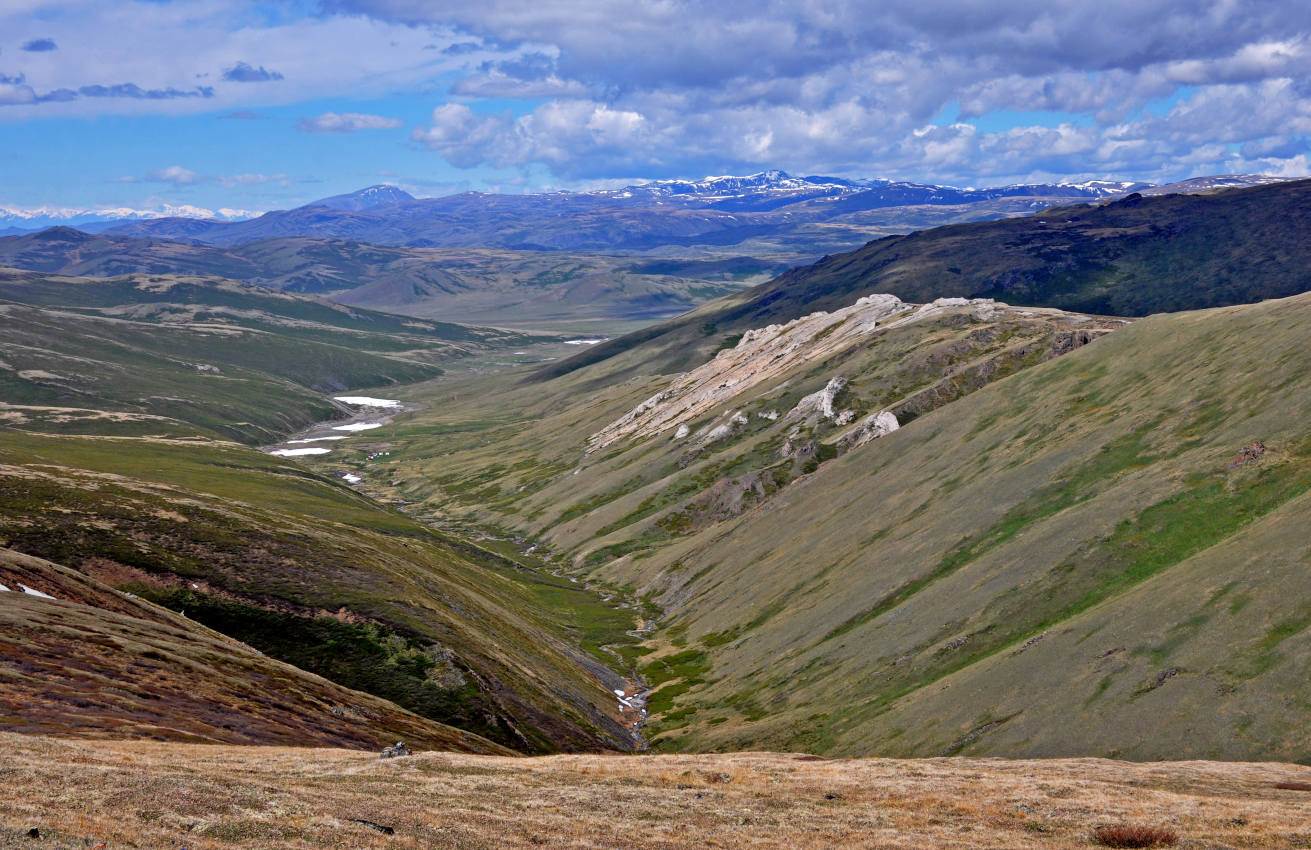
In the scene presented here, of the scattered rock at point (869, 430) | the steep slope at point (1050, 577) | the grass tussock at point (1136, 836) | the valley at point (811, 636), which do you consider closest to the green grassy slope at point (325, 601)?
the valley at point (811, 636)

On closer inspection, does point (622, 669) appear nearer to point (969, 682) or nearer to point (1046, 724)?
point (969, 682)

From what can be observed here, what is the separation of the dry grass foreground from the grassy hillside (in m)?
14.8

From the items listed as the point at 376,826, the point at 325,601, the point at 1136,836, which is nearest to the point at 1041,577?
the point at 1136,836

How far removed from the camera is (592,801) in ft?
158

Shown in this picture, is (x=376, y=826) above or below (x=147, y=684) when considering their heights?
above

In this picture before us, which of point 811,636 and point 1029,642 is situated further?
point 811,636

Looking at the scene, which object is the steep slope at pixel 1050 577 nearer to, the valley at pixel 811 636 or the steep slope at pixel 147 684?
the valley at pixel 811 636

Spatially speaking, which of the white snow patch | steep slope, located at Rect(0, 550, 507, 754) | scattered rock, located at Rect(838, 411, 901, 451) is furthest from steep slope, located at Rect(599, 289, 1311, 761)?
the white snow patch

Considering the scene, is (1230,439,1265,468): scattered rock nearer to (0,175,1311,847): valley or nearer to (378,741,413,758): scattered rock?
(0,175,1311,847): valley

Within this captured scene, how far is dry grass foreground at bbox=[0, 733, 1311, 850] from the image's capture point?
3425 cm

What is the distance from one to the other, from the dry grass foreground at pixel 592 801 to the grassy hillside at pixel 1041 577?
1478 cm

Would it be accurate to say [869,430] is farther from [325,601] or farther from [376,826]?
[376,826]

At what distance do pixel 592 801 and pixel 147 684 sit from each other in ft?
116

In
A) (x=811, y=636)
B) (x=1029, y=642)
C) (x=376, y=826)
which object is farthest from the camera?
(x=811, y=636)
